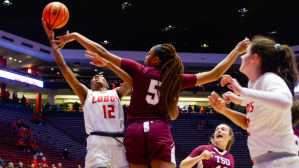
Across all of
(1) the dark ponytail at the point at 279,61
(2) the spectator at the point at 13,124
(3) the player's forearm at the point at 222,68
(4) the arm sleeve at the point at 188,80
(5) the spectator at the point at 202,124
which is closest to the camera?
(1) the dark ponytail at the point at 279,61

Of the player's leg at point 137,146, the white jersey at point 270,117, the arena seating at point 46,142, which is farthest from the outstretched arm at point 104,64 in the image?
the arena seating at point 46,142

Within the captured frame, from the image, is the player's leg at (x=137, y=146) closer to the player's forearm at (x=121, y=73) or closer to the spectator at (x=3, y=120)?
the player's forearm at (x=121, y=73)

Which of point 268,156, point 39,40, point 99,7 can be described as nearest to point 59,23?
point 268,156

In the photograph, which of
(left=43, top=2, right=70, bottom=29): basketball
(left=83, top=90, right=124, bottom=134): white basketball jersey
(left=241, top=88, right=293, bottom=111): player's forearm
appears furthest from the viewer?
(left=43, top=2, right=70, bottom=29): basketball

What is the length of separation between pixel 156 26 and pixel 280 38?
28.5 ft

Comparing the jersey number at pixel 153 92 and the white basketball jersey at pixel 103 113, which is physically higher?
the jersey number at pixel 153 92

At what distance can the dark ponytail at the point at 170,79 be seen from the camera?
2.74 m

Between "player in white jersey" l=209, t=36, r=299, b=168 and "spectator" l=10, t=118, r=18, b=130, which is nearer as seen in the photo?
"player in white jersey" l=209, t=36, r=299, b=168

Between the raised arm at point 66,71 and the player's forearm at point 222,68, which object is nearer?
the player's forearm at point 222,68

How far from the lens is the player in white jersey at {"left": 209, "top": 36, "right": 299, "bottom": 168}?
1.99 m

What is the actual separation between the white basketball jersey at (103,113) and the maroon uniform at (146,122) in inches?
25.1

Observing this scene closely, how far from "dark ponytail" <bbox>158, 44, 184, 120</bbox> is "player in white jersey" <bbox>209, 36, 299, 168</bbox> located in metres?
0.55

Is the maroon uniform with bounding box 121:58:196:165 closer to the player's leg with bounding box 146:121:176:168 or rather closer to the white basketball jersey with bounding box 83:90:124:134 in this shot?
the player's leg with bounding box 146:121:176:168

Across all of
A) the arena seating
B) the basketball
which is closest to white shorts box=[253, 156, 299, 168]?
the basketball
